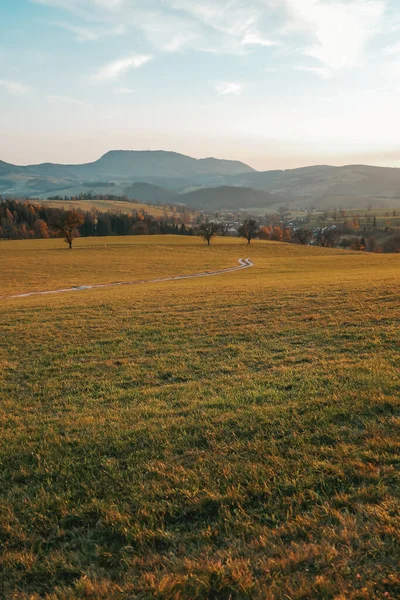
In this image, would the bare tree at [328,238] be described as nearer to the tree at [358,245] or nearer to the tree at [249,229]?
the tree at [358,245]

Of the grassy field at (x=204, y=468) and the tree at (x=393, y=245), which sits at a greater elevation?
the tree at (x=393, y=245)

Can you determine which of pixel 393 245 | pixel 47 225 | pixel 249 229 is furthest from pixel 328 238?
pixel 47 225

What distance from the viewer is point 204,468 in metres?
5.68

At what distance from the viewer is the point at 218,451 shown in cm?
615

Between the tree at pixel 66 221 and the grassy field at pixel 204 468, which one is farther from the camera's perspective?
the tree at pixel 66 221

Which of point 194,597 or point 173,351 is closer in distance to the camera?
point 194,597

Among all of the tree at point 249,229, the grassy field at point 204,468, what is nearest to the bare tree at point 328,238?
the tree at point 249,229

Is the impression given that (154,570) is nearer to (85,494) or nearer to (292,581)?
(292,581)

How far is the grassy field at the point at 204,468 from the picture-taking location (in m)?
3.90

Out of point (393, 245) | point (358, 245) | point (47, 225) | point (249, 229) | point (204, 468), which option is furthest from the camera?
point (47, 225)

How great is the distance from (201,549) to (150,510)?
973 millimetres

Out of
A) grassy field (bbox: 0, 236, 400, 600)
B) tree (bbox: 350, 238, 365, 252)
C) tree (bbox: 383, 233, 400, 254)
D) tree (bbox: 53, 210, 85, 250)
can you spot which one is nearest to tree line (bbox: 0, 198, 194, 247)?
tree (bbox: 53, 210, 85, 250)

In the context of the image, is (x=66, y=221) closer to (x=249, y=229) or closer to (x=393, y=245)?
(x=249, y=229)

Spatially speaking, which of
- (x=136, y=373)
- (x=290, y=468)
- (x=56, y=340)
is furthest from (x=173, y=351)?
(x=290, y=468)
